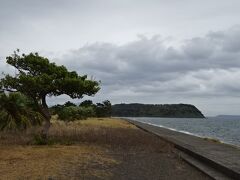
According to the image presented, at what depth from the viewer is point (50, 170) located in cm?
1383

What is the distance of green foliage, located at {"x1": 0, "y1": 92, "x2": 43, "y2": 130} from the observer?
2688 centimetres

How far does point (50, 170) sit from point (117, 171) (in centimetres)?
204

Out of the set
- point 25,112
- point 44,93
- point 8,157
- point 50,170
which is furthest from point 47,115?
point 50,170

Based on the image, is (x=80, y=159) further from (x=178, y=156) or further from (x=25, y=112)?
(x=25, y=112)

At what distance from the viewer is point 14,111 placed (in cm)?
2784

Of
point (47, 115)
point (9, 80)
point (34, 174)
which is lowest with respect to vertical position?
point (34, 174)

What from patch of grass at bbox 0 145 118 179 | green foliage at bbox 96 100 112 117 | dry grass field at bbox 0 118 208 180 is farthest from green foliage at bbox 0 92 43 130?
green foliage at bbox 96 100 112 117

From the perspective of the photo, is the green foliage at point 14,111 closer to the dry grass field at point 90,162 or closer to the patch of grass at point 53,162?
the dry grass field at point 90,162

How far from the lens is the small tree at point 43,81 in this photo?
23609mm

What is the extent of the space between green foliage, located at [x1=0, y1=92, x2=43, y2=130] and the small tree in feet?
6.77

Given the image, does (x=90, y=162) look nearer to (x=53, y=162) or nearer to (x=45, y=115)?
(x=53, y=162)

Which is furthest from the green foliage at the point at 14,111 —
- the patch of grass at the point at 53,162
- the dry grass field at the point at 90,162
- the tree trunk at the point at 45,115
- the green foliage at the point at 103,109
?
the green foliage at the point at 103,109

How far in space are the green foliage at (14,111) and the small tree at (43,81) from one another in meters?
2.06

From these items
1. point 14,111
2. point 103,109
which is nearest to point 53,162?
point 14,111
